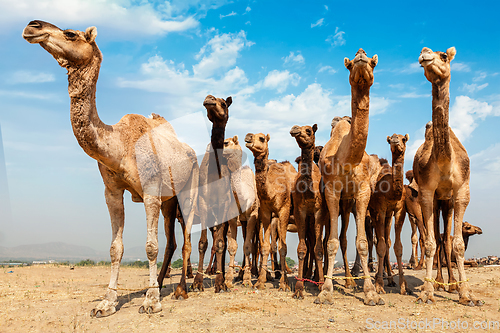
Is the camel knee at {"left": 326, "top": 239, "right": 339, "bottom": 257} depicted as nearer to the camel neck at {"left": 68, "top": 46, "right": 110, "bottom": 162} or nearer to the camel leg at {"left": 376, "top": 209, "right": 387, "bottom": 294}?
the camel leg at {"left": 376, "top": 209, "right": 387, "bottom": 294}

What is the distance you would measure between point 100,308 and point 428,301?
703cm

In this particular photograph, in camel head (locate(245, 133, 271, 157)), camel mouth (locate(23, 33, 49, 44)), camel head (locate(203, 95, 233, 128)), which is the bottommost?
camel head (locate(245, 133, 271, 157))

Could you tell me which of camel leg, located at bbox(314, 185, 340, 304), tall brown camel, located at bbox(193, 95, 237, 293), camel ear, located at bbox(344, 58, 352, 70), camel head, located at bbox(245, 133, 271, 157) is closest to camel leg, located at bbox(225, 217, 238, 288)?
tall brown camel, located at bbox(193, 95, 237, 293)

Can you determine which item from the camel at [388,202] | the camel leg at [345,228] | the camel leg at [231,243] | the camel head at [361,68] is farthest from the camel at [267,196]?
the camel head at [361,68]

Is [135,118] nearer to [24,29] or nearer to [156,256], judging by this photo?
[24,29]

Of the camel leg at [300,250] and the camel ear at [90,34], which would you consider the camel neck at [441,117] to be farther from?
the camel ear at [90,34]

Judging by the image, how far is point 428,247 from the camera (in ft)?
25.8

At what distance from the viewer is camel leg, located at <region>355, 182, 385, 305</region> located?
745cm

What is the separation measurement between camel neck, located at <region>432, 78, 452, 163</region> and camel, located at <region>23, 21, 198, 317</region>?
6.12 m

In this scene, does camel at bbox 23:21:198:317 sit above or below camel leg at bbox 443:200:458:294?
above

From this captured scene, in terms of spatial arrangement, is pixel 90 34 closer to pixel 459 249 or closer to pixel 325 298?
pixel 325 298

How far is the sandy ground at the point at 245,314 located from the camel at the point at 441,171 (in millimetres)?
641

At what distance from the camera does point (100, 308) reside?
651cm

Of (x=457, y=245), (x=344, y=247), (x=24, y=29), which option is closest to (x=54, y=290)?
(x=24, y=29)
